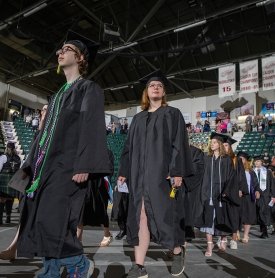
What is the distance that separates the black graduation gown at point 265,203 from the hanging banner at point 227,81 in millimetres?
7878

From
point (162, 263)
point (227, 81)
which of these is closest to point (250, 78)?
point (227, 81)

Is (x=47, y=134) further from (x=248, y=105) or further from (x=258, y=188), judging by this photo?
(x=248, y=105)

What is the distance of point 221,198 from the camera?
4469 millimetres

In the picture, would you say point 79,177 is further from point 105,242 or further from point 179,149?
point 105,242

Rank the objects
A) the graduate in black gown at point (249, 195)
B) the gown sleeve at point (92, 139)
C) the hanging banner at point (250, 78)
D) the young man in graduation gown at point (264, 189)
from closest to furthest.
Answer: the gown sleeve at point (92, 139) < the graduate in black gown at point (249, 195) < the young man in graduation gown at point (264, 189) < the hanging banner at point (250, 78)

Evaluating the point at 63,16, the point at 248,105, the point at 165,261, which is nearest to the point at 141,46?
the point at 63,16

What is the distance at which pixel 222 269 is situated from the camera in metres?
3.18

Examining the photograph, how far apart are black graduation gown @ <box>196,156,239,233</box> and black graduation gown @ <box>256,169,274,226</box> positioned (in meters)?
2.60

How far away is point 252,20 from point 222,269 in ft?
48.1

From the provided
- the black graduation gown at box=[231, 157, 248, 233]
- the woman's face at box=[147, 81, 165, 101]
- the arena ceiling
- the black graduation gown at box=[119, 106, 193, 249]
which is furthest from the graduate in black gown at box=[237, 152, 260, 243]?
the arena ceiling

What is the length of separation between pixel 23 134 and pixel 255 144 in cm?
1178

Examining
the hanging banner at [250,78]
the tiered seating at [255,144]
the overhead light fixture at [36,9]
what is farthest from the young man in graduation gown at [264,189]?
the overhead light fixture at [36,9]

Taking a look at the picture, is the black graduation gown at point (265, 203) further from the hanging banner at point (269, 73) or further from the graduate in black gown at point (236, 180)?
the hanging banner at point (269, 73)

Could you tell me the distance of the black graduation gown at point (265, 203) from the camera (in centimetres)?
675
